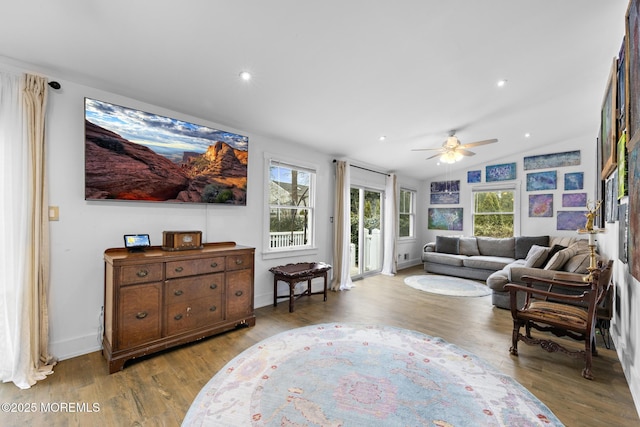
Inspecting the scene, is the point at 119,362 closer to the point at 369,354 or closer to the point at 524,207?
the point at 369,354

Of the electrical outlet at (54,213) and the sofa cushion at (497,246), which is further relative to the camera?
the sofa cushion at (497,246)

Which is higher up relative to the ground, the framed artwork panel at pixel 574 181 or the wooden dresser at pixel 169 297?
the framed artwork panel at pixel 574 181

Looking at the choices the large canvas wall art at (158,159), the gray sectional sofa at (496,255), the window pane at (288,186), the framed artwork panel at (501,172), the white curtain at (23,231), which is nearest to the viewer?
the white curtain at (23,231)

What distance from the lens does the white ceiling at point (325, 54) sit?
181 cm

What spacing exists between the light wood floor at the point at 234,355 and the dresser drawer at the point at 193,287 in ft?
1.62

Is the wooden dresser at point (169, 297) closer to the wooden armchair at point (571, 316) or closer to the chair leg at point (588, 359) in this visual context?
the wooden armchair at point (571, 316)

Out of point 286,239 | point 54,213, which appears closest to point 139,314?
point 54,213

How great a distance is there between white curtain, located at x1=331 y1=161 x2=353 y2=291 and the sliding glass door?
2.24ft

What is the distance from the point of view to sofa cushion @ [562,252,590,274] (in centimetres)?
335

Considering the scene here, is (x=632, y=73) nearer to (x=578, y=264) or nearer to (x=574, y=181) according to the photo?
(x=578, y=264)

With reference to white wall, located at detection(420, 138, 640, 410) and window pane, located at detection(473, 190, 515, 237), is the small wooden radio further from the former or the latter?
window pane, located at detection(473, 190, 515, 237)

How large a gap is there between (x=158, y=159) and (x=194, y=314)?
1.66 m

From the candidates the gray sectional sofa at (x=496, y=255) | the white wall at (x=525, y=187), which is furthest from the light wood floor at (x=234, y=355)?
the white wall at (x=525, y=187)

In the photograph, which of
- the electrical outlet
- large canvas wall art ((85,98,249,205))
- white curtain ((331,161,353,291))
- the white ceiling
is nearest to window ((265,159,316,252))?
white curtain ((331,161,353,291))
